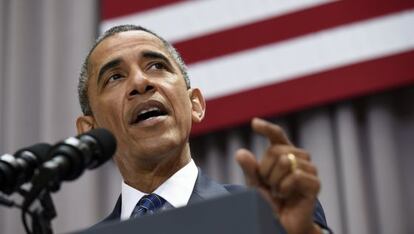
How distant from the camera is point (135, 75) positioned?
1554mm

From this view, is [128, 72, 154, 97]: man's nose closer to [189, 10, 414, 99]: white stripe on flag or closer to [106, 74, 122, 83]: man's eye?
[106, 74, 122, 83]: man's eye

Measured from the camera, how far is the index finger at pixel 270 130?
95cm

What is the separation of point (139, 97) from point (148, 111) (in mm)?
34

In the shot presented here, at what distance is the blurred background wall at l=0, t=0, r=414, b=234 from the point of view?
88.4 inches

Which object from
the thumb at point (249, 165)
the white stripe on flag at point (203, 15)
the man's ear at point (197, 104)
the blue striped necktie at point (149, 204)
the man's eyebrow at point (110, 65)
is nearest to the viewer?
the thumb at point (249, 165)

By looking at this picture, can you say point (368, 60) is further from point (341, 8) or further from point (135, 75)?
point (135, 75)

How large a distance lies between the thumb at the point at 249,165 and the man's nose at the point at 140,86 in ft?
1.84

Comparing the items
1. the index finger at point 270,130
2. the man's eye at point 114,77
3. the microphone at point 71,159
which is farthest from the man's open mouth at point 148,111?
the index finger at point 270,130

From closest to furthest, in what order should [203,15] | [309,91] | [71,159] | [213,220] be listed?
[213,220] < [71,159] < [309,91] < [203,15]

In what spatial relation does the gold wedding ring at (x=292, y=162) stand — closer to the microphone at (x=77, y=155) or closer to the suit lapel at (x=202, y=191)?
the microphone at (x=77, y=155)

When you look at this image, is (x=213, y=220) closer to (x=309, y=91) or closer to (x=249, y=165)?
(x=249, y=165)

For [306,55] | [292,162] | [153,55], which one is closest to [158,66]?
[153,55]

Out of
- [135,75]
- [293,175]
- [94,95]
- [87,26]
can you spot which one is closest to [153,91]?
[135,75]

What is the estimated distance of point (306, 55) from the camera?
236 centimetres
